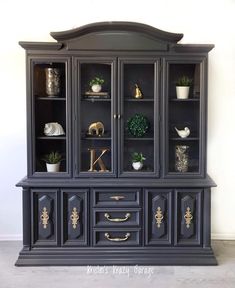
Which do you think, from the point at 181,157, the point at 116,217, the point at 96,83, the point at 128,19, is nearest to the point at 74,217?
the point at 116,217

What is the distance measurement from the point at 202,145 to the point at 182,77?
Result: 613 millimetres

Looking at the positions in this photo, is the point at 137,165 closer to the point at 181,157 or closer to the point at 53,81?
the point at 181,157

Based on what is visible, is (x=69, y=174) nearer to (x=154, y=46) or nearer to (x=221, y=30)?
(x=154, y=46)

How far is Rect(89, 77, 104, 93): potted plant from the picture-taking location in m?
3.28

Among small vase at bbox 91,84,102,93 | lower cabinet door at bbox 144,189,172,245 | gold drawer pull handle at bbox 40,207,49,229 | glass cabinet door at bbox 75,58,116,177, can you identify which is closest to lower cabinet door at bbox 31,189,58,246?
gold drawer pull handle at bbox 40,207,49,229

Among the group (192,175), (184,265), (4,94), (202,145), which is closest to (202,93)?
(202,145)

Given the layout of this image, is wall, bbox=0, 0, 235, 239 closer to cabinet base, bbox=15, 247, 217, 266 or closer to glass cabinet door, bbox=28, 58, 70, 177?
glass cabinet door, bbox=28, 58, 70, 177

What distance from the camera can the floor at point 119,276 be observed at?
288cm

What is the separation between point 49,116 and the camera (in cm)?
331

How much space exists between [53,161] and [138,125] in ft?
2.63

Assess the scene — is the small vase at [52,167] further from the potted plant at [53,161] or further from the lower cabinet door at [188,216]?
the lower cabinet door at [188,216]

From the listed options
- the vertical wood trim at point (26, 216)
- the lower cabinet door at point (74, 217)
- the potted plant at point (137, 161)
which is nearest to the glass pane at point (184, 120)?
the potted plant at point (137, 161)

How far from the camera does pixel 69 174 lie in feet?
10.7

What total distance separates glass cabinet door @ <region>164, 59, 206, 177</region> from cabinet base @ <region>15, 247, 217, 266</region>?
0.67 metres
